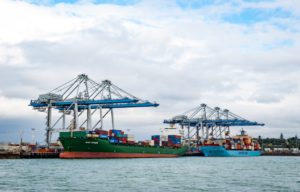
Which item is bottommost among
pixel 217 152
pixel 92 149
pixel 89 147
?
pixel 217 152

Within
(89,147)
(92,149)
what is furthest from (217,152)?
(89,147)

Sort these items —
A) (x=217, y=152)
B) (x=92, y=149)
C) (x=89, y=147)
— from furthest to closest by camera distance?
1. (x=217, y=152)
2. (x=92, y=149)
3. (x=89, y=147)

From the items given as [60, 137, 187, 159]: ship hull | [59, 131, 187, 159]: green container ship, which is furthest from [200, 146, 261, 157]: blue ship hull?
[59, 131, 187, 159]: green container ship

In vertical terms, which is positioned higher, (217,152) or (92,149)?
(92,149)

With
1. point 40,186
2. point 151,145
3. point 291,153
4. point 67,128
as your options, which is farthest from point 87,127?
point 291,153

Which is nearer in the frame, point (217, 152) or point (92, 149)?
point (92, 149)

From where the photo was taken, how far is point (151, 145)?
8150 centimetres

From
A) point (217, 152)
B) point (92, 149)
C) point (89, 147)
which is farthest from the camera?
point (217, 152)

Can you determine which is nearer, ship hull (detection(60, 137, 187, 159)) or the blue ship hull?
ship hull (detection(60, 137, 187, 159))

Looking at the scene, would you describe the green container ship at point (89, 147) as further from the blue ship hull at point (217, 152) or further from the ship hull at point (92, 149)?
the blue ship hull at point (217, 152)

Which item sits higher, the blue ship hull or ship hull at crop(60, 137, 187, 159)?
ship hull at crop(60, 137, 187, 159)

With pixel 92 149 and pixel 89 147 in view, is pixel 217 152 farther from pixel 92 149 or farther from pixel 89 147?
pixel 89 147

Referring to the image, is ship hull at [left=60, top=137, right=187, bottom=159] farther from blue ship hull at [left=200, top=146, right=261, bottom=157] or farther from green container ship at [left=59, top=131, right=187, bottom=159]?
blue ship hull at [left=200, top=146, right=261, bottom=157]

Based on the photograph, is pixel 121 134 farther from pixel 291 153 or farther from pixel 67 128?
pixel 291 153
